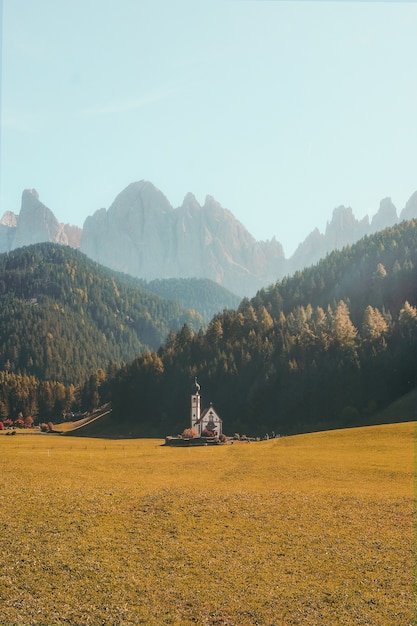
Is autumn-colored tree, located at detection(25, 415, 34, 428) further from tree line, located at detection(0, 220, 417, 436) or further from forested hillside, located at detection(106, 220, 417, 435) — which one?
forested hillside, located at detection(106, 220, 417, 435)

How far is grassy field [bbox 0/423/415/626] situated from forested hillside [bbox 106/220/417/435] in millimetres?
65136

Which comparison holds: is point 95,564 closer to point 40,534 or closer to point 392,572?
point 40,534

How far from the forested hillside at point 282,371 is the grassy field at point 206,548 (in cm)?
6514

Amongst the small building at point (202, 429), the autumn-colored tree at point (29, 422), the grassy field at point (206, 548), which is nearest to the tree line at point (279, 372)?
the small building at point (202, 429)

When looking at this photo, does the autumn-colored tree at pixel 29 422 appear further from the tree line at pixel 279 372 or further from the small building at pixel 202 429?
the small building at pixel 202 429

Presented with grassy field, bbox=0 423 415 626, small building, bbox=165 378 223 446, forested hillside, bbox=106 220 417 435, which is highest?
forested hillside, bbox=106 220 417 435

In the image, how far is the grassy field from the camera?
22.9 metres

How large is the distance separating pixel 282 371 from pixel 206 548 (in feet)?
320

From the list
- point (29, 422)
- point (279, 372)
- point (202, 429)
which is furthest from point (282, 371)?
point (29, 422)

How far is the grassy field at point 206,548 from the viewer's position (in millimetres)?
22891

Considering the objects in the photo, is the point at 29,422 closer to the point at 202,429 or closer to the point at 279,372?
the point at 202,429

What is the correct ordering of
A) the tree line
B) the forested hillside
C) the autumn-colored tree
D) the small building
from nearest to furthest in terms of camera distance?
the small building
the forested hillside
the tree line
the autumn-colored tree

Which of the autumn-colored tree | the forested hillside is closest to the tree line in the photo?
the forested hillside

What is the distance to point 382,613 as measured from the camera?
2264cm
